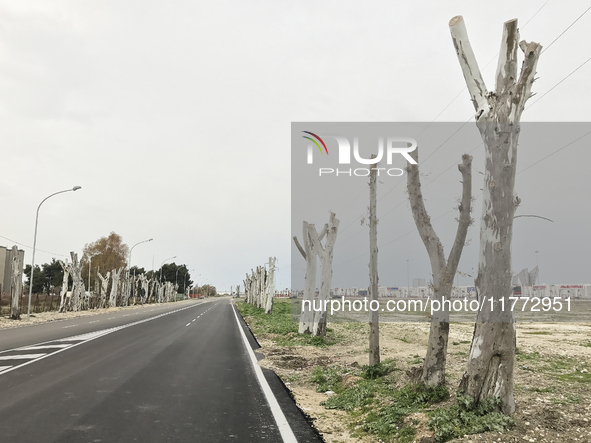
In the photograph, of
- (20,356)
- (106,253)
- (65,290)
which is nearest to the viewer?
(20,356)

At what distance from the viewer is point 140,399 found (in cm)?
781

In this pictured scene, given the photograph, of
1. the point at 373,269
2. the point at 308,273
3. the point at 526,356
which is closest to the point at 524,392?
the point at 373,269

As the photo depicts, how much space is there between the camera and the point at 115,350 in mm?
14578

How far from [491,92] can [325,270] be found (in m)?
13.8

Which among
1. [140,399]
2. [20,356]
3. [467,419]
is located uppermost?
[467,419]

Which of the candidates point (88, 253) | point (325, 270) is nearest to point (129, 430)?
point (325, 270)

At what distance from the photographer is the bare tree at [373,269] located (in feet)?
35.0

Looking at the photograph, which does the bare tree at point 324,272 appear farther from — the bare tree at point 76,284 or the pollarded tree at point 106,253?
the pollarded tree at point 106,253

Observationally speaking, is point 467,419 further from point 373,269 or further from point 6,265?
point 6,265

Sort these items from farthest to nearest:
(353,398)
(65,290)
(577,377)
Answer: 1. (65,290)
2. (577,377)
3. (353,398)

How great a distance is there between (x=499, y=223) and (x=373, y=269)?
5.26 metres

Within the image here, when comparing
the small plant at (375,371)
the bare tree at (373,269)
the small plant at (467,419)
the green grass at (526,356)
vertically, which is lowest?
the small plant at (375,371)

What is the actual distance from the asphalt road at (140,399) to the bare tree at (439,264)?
2536 mm

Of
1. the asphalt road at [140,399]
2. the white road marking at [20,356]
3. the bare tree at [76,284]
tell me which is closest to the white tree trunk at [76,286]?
the bare tree at [76,284]
